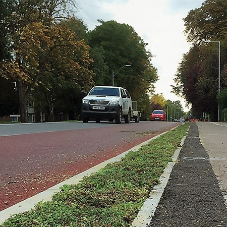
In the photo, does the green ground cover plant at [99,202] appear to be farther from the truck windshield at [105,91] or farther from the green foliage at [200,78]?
the green foliage at [200,78]

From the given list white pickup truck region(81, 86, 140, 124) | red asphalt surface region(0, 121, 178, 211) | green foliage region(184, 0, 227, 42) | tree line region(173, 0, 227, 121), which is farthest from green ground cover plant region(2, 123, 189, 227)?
green foliage region(184, 0, 227, 42)

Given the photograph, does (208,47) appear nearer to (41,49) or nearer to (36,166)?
(41,49)

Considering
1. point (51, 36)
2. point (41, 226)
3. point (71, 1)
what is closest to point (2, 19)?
point (51, 36)

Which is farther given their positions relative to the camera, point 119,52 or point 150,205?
point 119,52

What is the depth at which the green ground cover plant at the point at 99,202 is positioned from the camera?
9.08ft

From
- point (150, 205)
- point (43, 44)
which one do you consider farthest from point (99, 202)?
point (43, 44)

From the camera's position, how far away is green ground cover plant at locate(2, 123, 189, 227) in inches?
109

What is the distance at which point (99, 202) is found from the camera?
3.33 metres

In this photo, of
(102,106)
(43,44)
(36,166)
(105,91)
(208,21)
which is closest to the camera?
(36,166)

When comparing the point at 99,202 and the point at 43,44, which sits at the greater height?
the point at 43,44

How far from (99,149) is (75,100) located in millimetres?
42807

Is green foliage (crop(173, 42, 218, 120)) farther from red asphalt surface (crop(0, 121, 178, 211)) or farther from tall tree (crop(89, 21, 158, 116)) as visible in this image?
red asphalt surface (crop(0, 121, 178, 211))

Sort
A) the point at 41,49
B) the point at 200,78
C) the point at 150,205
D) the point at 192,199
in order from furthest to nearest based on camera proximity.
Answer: the point at 200,78, the point at 41,49, the point at 192,199, the point at 150,205

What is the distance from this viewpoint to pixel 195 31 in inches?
1735
